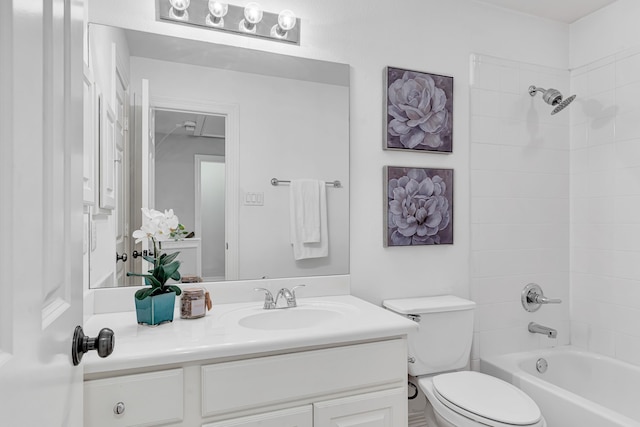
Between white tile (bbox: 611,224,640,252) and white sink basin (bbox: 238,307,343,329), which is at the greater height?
white tile (bbox: 611,224,640,252)

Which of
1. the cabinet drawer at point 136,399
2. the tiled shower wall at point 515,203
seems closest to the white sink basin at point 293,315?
the cabinet drawer at point 136,399

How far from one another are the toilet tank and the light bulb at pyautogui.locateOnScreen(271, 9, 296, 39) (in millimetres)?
1378

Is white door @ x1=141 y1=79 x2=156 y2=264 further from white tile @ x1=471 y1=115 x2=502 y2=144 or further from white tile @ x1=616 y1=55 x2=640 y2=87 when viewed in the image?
white tile @ x1=616 y1=55 x2=640 y2=87

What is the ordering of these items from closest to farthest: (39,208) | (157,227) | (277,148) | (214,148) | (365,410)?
1. (39,208)
2. (365,410)
3. (157,227)
4. (214,148)
5. (277,148)

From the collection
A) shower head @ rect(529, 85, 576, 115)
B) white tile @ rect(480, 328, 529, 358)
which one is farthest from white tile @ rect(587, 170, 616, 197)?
white tile @ rect(480, 328, 529, 358)

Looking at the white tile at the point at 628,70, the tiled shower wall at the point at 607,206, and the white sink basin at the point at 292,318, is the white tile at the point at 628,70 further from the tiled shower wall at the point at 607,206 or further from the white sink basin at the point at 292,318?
the white sink basin at the point at 292,318

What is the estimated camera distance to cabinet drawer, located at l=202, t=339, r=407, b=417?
1198 millimetres

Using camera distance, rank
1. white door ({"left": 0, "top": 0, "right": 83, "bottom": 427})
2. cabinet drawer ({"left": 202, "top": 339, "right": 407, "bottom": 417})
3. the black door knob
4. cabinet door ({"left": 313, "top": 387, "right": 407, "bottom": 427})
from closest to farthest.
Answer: white door ({"left": 0, "top": 0, "right": 83, "bottom": 427}) < the black door knob < cabinet drawer ({"left": 202, "top": 339, "right": 407, "bottom": 417}) < cabinet door ({"left": 313, "top": 387, "right": 407, "bottom": 427})

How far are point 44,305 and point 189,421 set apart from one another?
0.78m

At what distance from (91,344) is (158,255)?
0.85 meters

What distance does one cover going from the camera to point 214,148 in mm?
1726

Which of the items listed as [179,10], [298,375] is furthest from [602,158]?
[179,10]

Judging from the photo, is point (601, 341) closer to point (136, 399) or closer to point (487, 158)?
point (487, 158)

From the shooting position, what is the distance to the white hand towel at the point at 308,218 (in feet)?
6.12
